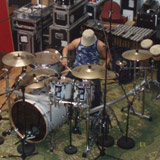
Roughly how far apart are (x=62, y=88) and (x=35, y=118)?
2.15ft

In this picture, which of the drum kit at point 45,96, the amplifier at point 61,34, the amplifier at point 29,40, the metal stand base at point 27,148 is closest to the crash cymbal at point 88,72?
the drum kit at point 45,96

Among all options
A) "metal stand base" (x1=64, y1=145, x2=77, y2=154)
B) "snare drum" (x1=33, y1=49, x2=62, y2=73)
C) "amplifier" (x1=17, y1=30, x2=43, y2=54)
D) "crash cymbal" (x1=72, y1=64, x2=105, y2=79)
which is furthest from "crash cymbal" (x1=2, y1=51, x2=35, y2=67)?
"amplifier" (x1=17, y1=30, x2=43, y2=54)

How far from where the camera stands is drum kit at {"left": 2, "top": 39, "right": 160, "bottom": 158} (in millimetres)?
Answer: 5570

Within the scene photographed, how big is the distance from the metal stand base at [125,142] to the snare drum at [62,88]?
1.14 meters

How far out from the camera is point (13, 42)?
889cm

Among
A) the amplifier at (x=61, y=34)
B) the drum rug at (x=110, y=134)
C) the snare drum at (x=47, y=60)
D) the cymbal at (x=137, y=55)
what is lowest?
the drum rug at (x=110, y=134)

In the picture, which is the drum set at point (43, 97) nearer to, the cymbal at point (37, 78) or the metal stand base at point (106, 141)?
the cymbal at point (37, 78)

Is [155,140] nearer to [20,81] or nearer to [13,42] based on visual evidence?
[20,81]

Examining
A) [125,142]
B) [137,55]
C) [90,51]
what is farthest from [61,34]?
[125,142]

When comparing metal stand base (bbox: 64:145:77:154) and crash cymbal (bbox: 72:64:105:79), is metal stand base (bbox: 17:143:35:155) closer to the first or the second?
metal stand base (bbox: 64:145:77:154)

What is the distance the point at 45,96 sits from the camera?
589 cm

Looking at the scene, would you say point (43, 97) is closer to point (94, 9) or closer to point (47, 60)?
point (47, 60)

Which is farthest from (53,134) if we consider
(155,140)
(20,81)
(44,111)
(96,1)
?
(96,1)

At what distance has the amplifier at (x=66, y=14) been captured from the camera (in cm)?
814
